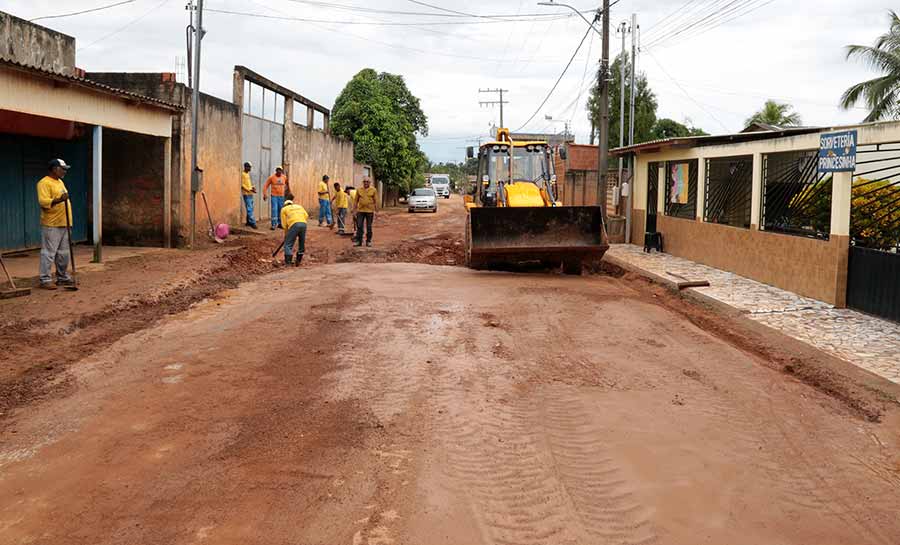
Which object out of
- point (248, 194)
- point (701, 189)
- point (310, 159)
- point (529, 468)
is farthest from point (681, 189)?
point (310, 159)

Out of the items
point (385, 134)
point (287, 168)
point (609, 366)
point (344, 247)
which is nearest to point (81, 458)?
point (609, 366)

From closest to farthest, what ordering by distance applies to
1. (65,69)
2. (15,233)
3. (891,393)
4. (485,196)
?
(891,393) → (15,233) → (485,196) → (65,69)

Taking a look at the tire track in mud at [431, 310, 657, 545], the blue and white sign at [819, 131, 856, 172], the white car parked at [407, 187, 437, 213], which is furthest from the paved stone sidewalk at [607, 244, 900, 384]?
the white car parked at [407, 187, 437, 213]

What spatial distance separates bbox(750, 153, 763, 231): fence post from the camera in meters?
14.8

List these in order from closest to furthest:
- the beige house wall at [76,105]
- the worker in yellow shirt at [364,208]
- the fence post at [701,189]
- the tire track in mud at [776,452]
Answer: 1. the tire track in mud at [776,452]
2. the beige house wall at [76,105]
3. the fence post at [701,189]
4. the worker in yellow shirt at [364,208]

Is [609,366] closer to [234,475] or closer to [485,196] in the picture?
[234,475]

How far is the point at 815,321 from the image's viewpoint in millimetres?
10758

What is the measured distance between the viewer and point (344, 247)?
19766 mm

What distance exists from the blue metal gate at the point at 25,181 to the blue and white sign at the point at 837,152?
14.2 metres

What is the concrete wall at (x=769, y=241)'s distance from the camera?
1162 cm

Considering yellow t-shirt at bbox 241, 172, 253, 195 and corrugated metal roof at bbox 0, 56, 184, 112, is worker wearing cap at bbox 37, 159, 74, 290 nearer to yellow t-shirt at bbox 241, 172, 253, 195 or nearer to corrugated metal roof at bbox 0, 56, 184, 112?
corrugated metal roof at bbox 0, 56, 184, 112

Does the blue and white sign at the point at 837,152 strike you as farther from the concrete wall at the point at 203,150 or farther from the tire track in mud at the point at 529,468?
the concrete wall at the point at 203,150

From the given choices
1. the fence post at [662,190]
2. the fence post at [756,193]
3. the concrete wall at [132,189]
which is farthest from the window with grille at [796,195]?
the concrete wall at [132,189]

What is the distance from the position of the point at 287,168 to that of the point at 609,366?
22.7 meters
